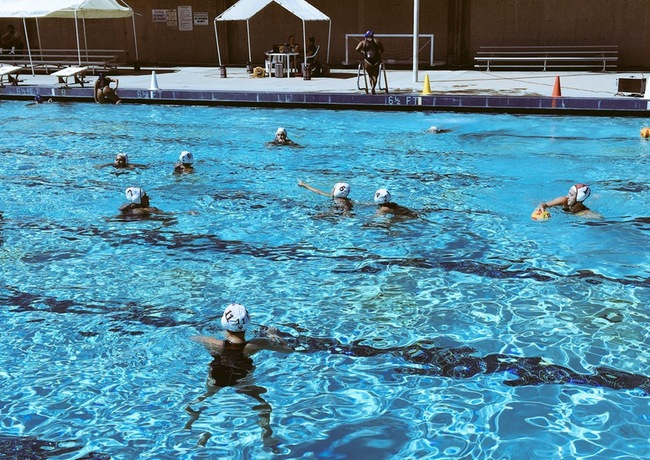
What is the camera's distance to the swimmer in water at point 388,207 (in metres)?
9.31

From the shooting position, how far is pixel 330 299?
284 inches

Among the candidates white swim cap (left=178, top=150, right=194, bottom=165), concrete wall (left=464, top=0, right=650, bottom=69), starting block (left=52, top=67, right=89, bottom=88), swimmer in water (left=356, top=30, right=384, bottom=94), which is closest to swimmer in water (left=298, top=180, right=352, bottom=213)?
white swim cap (left=178, top=150, right=194, bottom=165)

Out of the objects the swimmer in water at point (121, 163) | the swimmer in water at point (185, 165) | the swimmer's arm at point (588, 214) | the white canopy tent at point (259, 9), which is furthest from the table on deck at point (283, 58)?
the swimmer's arm at point (588, 214)

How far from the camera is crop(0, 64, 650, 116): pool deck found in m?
16.3

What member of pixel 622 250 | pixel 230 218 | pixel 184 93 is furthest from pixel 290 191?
pixel 184 93

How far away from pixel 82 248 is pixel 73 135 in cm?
786

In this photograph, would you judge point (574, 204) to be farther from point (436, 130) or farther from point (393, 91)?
point (393, 91)

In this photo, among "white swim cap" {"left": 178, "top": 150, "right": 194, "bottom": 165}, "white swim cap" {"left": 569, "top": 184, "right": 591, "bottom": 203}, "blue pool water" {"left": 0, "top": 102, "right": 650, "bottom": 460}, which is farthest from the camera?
"white swim cap" {"left": 178, "top": 150, "right": 194, "bottom": 165}

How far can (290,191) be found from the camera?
36.9ft

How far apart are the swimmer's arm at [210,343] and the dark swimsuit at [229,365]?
0.18 ft

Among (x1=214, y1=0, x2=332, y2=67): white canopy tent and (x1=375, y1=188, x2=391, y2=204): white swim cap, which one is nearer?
(x1=375, y1=188, x2=391, y2=204): white swim cap

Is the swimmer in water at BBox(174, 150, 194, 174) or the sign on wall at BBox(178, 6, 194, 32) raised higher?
the sign on wall at BBox(178, 6, 194, 32)

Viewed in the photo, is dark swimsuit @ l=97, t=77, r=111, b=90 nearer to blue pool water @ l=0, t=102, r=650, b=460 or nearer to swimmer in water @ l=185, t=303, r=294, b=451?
blue pool water @ l=0, t=102, r=650, b=460

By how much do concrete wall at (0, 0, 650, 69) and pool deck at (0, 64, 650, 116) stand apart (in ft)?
6.07
